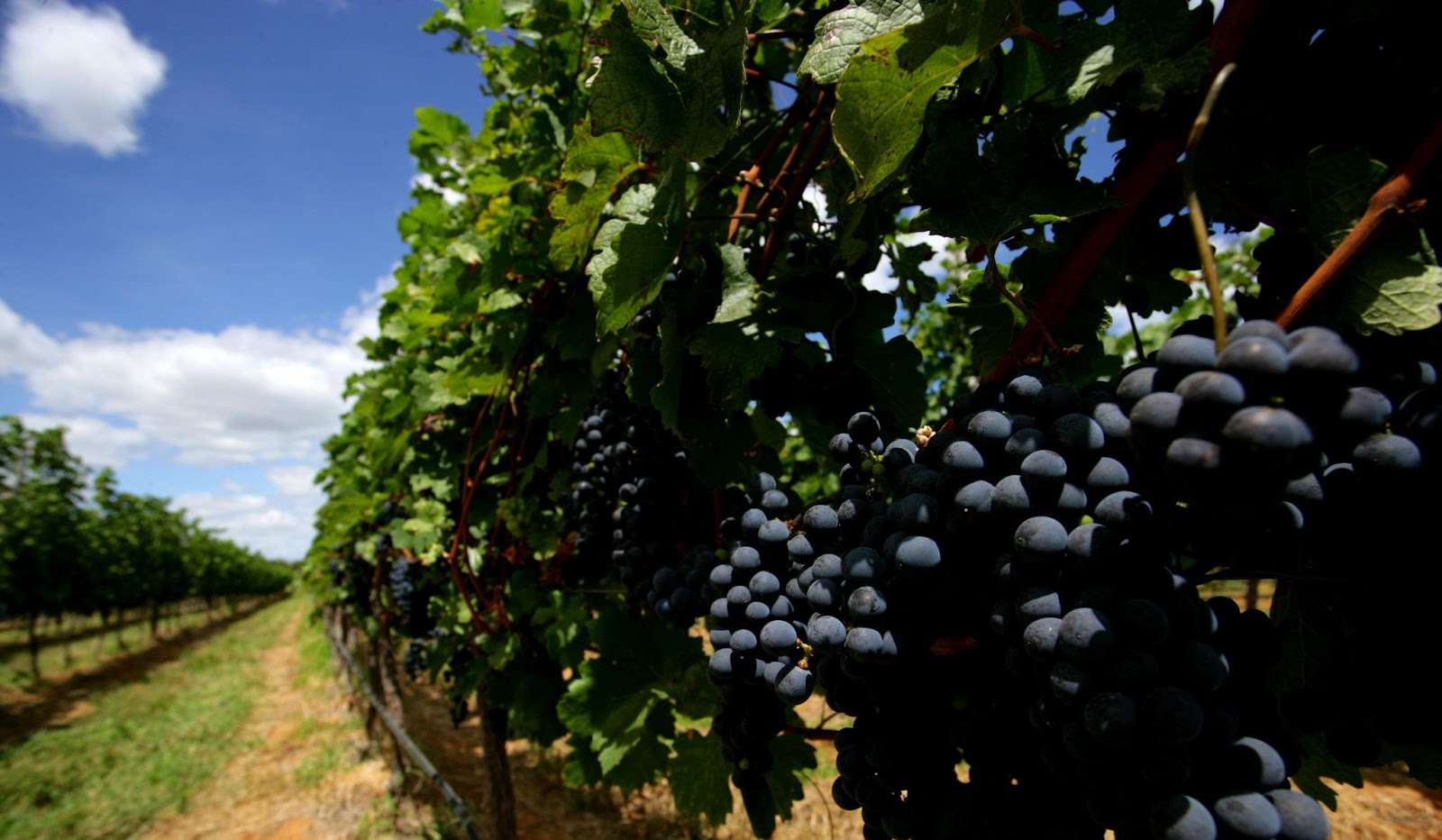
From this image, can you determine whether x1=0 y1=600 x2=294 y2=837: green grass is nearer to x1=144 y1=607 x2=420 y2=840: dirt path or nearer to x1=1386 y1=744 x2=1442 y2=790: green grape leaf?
x1=144 y1=607 x2=420 y2=840: dirt path

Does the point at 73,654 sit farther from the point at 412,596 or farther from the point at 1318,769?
the point at 1318,769

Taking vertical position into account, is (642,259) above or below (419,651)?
above

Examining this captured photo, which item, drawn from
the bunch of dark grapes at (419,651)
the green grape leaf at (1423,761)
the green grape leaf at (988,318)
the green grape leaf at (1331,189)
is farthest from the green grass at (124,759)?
the green grape leaf at (1331,189)

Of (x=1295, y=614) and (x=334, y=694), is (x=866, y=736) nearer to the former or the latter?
(x=1295, y=614)

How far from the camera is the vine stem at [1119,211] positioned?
0.77 meters

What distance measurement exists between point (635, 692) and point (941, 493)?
4.81 feet

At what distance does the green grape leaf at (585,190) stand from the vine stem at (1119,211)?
3.11 ft

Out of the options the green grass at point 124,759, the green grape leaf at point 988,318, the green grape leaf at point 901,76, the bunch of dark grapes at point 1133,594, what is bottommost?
the green grass at point 124,759

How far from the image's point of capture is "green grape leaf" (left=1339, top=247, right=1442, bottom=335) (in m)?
0.66

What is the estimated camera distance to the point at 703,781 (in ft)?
5.66

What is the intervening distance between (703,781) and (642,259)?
4.42 feet

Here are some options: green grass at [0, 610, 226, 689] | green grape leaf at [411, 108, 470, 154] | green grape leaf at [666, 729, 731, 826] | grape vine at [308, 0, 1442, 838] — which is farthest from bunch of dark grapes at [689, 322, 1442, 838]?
green grass at [0, 610, 226, 689]

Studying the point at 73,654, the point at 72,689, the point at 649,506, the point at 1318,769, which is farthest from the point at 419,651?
the point at 73,654

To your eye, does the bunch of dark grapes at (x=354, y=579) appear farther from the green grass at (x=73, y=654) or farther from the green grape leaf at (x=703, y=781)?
the green grass at (x=73, y=654)
